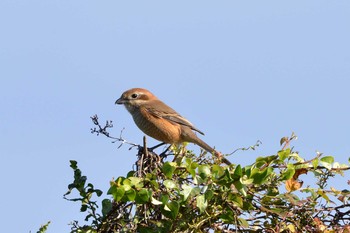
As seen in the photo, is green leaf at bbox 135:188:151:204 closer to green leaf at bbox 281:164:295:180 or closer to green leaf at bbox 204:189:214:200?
green leaf at bbox 204:189:214:200

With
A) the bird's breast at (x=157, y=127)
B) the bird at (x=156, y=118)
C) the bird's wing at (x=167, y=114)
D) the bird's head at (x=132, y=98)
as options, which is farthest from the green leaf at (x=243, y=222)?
the bird's head at (x=132, y=98)

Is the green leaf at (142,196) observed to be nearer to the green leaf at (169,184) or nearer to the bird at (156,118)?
the green leaf at (169,184)

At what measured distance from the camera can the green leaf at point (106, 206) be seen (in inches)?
149

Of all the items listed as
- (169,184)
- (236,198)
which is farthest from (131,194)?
(236,198)

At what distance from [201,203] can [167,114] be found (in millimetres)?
5065

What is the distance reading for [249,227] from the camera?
376 cm

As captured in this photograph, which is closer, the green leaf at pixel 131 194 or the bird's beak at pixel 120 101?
the green leaf at pixel 131 194

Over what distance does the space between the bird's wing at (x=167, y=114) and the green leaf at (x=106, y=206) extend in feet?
14.4

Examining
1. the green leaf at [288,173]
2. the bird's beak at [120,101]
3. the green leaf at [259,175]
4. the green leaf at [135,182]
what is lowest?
the green leaf at [135,182]

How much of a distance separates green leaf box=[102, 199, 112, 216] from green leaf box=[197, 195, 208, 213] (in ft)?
1.82

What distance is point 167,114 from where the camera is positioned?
28.1 ft

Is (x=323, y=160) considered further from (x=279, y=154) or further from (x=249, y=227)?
(x=249, y=227)

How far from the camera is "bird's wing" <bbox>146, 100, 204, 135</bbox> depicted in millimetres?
8258

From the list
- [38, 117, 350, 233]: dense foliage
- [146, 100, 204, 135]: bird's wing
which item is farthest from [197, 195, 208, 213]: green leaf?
[146, 100, 204, 135]: bird's wing
